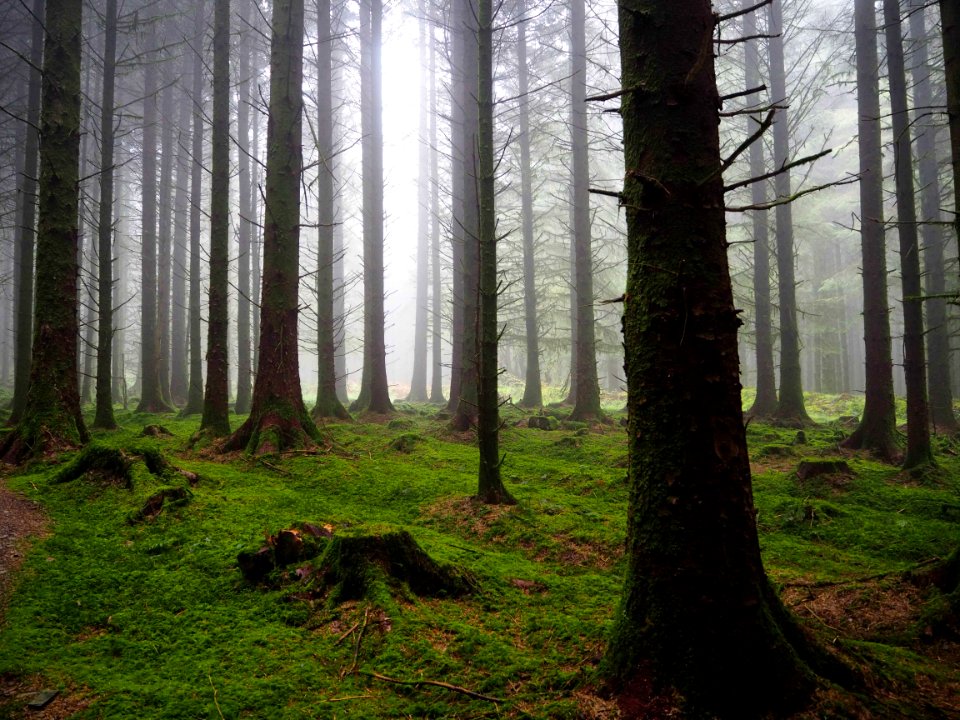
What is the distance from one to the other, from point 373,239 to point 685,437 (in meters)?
15.6

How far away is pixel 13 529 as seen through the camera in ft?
14.9

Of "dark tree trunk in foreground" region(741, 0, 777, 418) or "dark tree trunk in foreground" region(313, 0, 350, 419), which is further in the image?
"dark tree trunk in foreground" region(741, 0, 777, 418)

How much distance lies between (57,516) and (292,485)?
2333 millimetres

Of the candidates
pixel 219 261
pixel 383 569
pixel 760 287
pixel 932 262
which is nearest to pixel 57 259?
pixel 219 261

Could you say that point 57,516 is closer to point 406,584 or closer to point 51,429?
point 51,429

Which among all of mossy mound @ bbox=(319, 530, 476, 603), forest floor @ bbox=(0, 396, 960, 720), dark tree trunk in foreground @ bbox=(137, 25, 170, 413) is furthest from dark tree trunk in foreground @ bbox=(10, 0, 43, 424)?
mossy mound @ bbox=(319, 530, 476, 603)

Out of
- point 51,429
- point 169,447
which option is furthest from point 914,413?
point 51,429

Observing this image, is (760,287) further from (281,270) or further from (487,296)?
(281,270)

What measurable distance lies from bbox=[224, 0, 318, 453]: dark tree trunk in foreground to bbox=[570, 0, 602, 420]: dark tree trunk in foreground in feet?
22.7

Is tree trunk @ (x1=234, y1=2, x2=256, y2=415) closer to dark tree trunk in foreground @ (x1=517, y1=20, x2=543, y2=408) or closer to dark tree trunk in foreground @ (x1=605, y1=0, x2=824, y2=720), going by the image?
dark tree trunk in foreground @ (x1=517, y1=20, x2=543, y2=408)

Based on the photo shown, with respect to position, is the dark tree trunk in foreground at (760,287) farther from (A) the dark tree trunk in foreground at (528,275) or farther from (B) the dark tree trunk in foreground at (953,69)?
(B) the dark tree trunk in foreground at (953,69)

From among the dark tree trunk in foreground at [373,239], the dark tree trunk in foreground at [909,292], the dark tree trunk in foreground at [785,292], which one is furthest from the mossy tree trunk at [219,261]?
the dark tree trunk in foreground at [785,292]

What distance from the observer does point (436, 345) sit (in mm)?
26750

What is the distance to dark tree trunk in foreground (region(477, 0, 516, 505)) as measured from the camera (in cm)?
600
